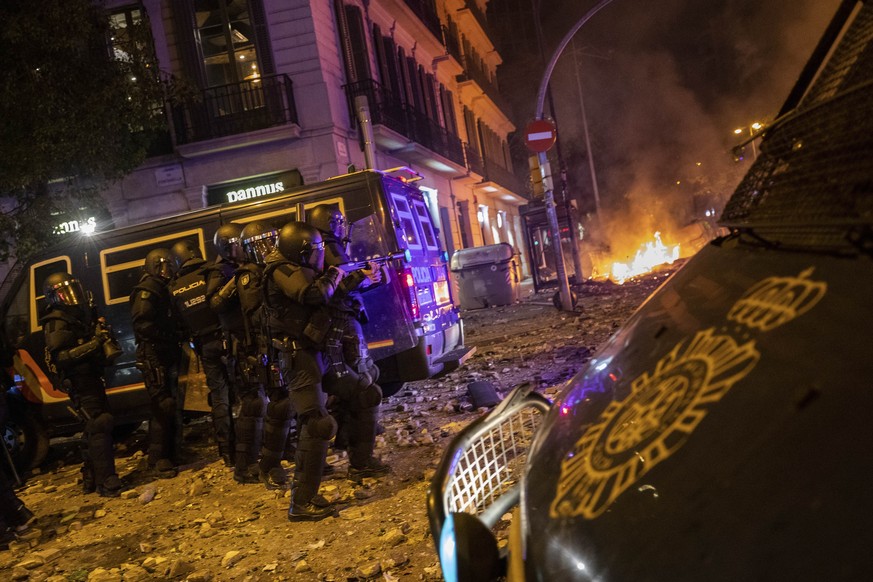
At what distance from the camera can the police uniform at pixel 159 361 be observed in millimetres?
6105

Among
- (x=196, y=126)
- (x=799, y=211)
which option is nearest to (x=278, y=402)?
(x=799, y=211)

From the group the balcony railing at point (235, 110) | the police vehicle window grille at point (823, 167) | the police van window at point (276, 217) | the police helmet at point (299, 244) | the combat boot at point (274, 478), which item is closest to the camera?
the police vehicle window grille at point (823, 167)

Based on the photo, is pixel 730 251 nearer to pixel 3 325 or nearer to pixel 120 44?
pixel 3 325

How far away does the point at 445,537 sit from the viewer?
1.46 meters

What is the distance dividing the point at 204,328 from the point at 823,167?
5482 millimetres

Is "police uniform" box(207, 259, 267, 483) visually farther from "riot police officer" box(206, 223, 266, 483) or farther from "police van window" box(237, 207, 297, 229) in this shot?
"police van window" box(237, 207, 297, 229)

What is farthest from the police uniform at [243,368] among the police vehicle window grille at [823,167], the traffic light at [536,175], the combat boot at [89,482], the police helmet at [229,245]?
the traffic light at [536,175]

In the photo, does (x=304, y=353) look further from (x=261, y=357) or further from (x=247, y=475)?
(x=247, y=475)

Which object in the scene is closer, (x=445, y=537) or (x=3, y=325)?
(x=445, y=537)

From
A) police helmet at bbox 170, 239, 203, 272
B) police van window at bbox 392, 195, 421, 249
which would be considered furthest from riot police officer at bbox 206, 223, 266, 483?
police van window at bbox 392, 195, 421, 249

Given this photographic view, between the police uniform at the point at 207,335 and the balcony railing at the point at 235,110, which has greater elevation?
the balcony railing at the point at 235,110

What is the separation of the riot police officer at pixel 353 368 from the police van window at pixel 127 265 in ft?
8.79

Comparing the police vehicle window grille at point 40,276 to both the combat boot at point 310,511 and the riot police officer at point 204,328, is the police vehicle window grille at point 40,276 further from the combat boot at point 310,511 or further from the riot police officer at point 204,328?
the combat boot at point 310,511

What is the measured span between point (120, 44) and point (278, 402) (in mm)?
9361
